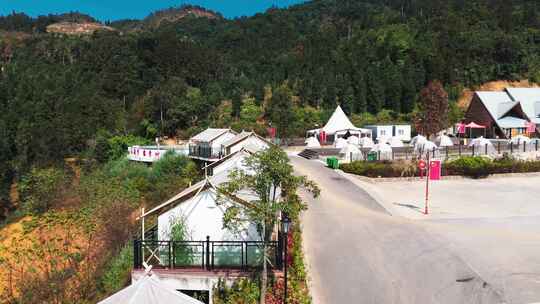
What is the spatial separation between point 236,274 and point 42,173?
2608 cm

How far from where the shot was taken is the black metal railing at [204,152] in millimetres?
29039

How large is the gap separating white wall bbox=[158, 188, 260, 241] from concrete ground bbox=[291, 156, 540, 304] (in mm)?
2784

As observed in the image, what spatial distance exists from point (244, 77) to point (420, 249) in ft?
200

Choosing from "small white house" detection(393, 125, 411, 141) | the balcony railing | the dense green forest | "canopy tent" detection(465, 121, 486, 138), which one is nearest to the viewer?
the balcony railing

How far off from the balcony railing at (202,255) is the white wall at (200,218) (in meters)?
0.44

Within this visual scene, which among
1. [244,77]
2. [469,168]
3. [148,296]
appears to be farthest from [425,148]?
→ [244,77]

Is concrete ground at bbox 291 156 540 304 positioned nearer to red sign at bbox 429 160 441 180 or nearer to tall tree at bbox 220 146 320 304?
tall tree at bbox 220 146 320 304

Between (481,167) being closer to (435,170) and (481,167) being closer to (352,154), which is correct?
(435,170)

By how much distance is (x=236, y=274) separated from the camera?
1216cm

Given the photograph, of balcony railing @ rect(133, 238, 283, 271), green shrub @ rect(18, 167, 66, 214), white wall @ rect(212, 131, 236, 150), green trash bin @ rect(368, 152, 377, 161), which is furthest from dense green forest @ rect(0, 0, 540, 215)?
balcony railing @ rect(133, 238, 283, 271)

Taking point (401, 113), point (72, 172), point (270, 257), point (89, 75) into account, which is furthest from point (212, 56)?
point (270, 257)

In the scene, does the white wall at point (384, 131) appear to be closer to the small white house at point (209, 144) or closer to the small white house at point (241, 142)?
the small white house at point (209, 144)

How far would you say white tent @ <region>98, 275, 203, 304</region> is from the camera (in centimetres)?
842

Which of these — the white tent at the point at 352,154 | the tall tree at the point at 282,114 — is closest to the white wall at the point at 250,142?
the white tent at the point at 352,154
